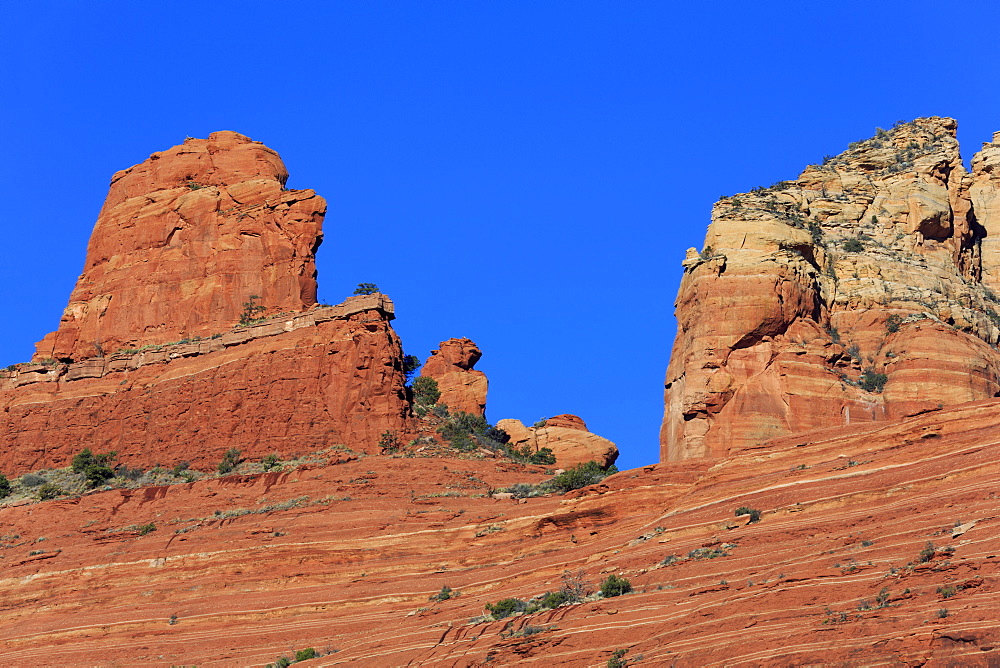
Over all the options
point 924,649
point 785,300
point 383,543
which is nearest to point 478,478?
point 383,543

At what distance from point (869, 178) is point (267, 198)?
2768cm

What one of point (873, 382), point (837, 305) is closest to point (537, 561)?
point (873, 382)

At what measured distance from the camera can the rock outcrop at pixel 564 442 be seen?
7169 cm

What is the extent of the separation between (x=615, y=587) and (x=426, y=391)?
37753mm

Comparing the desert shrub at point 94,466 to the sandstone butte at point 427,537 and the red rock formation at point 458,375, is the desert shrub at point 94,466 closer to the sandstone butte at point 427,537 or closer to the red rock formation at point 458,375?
the sandstone butte at point 427,537

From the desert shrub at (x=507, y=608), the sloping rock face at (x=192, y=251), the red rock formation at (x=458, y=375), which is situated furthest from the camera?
the red rock formation at (x=458, y=375)

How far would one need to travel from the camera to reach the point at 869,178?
6700 centimetres

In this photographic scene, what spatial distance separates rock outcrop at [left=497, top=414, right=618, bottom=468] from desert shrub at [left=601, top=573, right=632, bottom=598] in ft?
108

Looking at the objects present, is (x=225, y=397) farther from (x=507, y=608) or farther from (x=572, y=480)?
(x=507, y=608)

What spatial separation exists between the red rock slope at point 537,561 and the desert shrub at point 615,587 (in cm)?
49

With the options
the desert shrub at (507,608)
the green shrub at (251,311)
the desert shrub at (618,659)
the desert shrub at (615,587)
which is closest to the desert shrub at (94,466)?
the green shrub at (251,311)

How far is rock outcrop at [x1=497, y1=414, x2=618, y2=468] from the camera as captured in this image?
71.7 meters

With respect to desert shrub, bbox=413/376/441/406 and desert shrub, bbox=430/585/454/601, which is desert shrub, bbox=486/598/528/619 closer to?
desert shrub, bbox=430/585/454/601

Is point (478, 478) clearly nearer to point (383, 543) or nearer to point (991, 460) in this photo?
point (383, 543)
